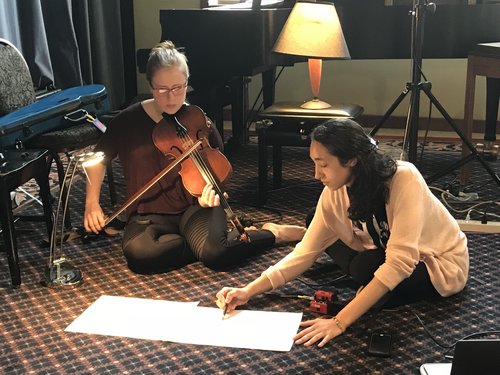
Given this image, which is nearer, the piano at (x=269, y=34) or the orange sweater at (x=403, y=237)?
the orange sweater at (x=403, y=237)

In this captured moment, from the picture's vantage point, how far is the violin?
2322 millimetres

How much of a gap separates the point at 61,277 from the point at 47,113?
707mm

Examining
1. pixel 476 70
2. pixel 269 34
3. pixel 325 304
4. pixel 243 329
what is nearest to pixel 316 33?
pixel 269 34

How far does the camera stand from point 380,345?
74.0 inches

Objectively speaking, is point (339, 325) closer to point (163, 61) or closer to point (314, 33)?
point (163, 61)

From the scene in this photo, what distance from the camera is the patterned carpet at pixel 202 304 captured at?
1837 mm

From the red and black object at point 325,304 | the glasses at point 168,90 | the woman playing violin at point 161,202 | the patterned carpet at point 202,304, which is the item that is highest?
the glasses at point 168,90

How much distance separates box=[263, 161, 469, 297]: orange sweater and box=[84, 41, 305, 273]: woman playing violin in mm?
410

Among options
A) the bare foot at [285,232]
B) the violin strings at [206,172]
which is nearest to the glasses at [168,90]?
the violin strings at [206,172]

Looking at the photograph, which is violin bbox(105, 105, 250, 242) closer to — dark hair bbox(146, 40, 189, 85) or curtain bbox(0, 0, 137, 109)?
dark hair bbox(146, 40, 189, 85)

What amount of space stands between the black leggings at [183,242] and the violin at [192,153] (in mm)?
104

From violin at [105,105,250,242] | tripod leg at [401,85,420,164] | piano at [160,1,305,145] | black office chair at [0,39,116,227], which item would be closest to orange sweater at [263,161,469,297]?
violin at [105,105,250,242]

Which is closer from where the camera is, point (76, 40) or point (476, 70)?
point (476, 70)

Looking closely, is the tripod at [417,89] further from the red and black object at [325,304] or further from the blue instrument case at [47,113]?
the blue instrument case at [47,113]
